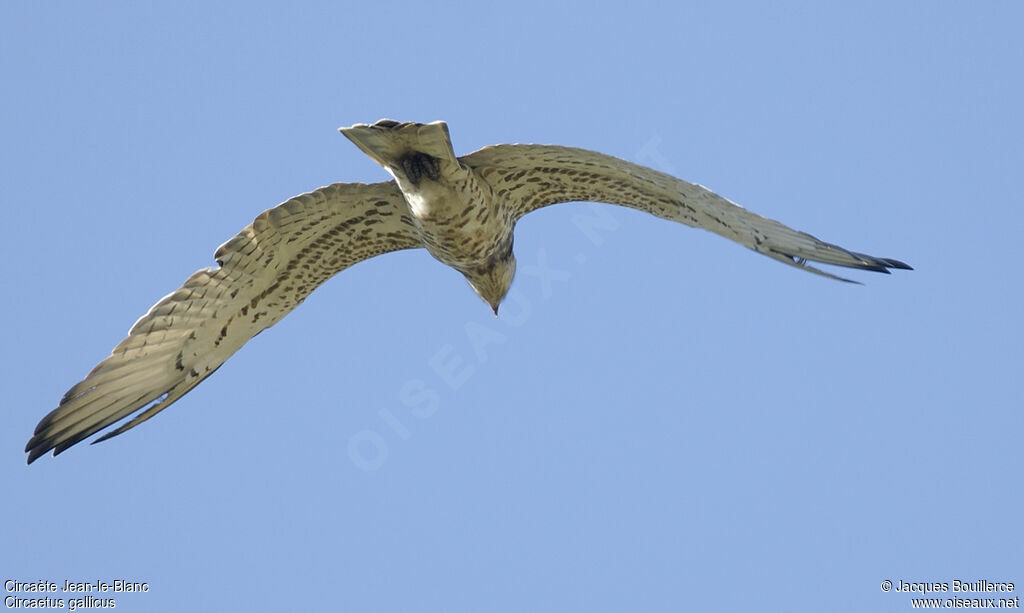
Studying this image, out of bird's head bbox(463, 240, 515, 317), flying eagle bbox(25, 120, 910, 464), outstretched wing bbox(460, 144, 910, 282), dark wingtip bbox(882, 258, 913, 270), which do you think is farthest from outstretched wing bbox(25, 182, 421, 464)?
dark wingtip bbox(882, 258, 913, 270)

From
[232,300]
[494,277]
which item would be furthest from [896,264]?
[232,300]

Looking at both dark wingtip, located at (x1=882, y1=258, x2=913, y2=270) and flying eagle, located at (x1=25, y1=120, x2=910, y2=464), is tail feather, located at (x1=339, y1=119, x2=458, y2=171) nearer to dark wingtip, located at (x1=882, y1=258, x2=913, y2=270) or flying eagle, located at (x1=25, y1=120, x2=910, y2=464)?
flying eagle, located at (x1=25, y1=120, x2=910, y2=464)

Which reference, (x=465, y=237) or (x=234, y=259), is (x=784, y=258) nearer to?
(x=465, y=237)

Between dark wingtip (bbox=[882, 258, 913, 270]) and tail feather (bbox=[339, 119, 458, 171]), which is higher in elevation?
tail feather (bbox=[339, 119, 458, 171])

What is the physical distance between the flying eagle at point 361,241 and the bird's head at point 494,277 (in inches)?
0.9

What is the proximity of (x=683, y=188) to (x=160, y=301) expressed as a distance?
3.96 meters

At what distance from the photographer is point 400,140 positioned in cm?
767

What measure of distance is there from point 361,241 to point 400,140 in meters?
1.52

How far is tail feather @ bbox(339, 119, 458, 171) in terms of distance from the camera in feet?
24.6

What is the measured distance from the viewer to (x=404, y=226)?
895 cm

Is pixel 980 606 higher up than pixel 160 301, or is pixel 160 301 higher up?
pixel 160 301

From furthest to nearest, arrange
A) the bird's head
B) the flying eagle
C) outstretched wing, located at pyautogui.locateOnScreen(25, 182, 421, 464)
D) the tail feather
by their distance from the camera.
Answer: the bird's head < outstretched wing, located at pyautogui.locateOnScreen(25, 182, 421, 464) < the flying eagle < the tail feather

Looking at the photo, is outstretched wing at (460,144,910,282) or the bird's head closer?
outstretched wing at (460,144,910,282)

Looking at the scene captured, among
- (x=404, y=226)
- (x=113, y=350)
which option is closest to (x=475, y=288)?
(x=404, y=226)
